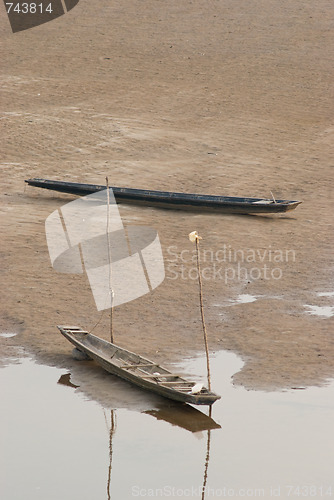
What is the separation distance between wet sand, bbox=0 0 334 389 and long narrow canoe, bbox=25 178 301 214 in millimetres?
225

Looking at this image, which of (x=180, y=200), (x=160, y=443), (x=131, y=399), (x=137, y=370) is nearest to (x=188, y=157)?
(x=180, y=200)

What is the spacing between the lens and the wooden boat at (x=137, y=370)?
30.6 feet

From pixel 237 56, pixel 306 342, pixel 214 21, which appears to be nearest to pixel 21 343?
pixel 306 342

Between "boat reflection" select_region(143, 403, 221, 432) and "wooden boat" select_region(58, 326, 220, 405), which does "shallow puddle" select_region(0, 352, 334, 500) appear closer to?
"boat reflection" select_region(143, 403, 221, 432)

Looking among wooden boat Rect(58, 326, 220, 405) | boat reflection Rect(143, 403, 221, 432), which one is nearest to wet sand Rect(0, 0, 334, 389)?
wooden boat Rect(58, 326, 220, 405)

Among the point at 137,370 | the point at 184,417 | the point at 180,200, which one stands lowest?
the point at 184,417

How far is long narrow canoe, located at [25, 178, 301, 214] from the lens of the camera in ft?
53.9

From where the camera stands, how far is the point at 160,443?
9.12 metres

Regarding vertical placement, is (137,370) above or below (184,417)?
above

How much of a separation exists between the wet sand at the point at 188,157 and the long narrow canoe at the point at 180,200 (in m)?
0.23

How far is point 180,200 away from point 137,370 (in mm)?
7072

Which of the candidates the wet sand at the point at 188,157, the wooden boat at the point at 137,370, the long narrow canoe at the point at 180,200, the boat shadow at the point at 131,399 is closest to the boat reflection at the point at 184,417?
the boat shadow at the point at 131,399

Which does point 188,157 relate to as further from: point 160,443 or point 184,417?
point 160,443

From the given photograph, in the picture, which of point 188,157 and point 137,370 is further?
point 188,157
